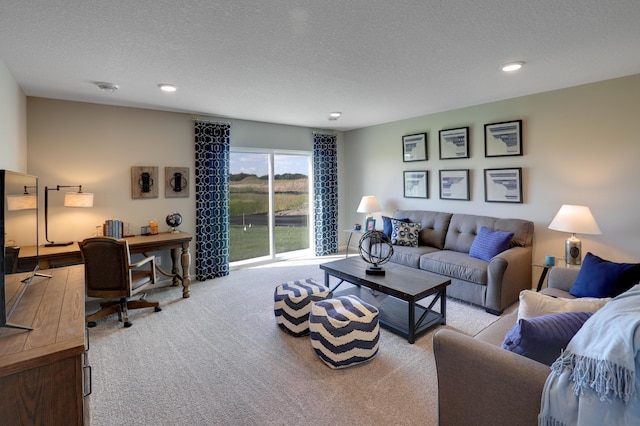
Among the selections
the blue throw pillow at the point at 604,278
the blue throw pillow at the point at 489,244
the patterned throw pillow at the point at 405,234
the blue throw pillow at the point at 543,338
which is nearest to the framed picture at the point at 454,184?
the patterned throw pillow at the point at 405,234

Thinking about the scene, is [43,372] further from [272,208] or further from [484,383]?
[272,208]

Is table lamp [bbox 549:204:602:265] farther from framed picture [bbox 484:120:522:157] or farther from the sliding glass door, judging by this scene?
the sliding glass door

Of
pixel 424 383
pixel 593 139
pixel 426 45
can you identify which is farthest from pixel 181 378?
pixel 593 139

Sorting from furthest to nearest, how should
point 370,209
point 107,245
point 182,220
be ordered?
point 370,209 → point 182,220 → point 107,245

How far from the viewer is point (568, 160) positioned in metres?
3.51

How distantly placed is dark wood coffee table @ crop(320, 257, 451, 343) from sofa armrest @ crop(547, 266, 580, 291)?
2.90 ft

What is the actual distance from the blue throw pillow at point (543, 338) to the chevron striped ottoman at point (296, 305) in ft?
5.72

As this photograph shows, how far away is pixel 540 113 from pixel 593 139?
0.61 meters

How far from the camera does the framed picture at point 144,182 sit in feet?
13.3

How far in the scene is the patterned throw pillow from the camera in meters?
4.46

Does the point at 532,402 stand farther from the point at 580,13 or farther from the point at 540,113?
the point at 540,113

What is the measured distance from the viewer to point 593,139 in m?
3.33

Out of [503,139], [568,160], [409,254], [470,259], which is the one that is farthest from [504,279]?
[503,139]

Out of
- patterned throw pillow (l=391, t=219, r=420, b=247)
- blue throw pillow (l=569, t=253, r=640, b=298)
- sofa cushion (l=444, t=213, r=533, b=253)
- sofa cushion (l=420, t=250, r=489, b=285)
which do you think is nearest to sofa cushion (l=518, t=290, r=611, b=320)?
blue throw pillow (l=569, t=253, r=640, b=298)
